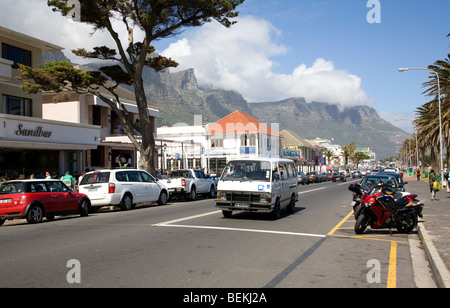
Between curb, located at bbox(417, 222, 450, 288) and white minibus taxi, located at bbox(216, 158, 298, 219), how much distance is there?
4578mm

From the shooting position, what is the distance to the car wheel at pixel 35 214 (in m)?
14.0

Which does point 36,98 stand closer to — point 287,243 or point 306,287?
point 287,243

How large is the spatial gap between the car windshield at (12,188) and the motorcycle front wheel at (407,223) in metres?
11.6

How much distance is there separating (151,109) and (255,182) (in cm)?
3166

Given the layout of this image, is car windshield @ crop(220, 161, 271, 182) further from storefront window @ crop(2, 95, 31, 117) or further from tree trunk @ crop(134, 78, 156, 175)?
storefront window @ crop(2, 95, 31, 117)

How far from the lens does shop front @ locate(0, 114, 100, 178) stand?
23.7m

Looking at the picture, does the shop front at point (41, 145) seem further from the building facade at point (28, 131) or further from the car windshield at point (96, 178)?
the car windshield at point (96, 178)

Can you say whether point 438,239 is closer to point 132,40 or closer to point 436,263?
point 436,263

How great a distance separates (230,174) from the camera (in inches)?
560

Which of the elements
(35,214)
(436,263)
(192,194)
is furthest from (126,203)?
(436,263)


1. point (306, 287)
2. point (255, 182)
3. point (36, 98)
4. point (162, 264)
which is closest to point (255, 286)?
point (306, 287)

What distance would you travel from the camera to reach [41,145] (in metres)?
25.6

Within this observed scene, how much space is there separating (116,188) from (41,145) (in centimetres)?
1023

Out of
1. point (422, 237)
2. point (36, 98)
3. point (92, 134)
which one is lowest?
point (422, 237)
